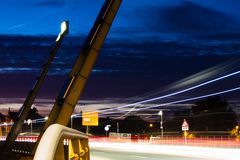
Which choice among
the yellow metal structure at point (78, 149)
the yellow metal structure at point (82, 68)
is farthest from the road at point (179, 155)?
the yellow metal structure at point (78, 149)

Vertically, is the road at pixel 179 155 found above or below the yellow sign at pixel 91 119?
below

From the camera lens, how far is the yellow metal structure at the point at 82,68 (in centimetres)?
1706

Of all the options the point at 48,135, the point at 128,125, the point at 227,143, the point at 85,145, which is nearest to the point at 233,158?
the point at 227,143

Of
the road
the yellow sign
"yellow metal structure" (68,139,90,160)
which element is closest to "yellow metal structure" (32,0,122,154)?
"yellow metal structure" (68,139,90,160)

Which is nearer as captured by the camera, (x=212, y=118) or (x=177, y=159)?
(x=177, y=159)

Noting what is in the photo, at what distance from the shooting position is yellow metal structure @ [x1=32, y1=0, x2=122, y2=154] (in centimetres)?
1706

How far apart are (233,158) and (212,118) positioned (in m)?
94.2

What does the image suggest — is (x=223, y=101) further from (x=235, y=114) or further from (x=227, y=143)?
(x=227, y=143)

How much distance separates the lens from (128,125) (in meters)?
175

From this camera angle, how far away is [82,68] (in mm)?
17828

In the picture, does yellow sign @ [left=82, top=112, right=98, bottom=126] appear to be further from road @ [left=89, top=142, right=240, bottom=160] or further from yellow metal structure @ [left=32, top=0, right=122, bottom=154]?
yellow metal structure @ [left=32, top=0, right=122, bottom=154]

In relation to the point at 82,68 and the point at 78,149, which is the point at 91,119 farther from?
the point at 78,149

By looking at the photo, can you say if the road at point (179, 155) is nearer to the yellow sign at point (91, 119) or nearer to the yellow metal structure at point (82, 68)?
the yellow metal structure at point (82, 68)

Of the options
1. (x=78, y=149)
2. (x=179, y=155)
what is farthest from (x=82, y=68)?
(x=179, y=155)
